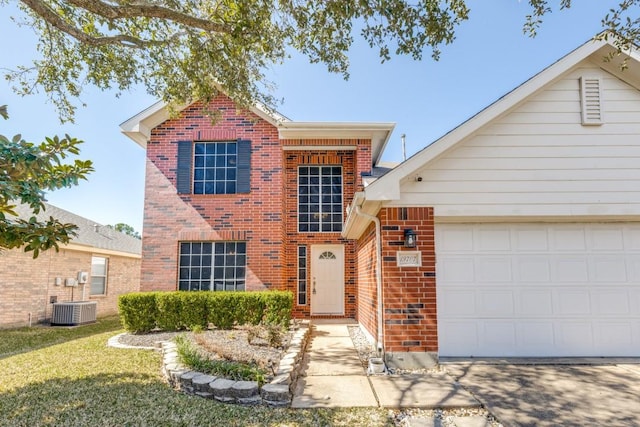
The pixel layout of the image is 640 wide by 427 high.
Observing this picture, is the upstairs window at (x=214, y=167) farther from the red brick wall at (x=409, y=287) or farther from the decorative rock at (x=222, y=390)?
the decorative rock at (x=222, y=390)

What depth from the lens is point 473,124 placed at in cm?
588

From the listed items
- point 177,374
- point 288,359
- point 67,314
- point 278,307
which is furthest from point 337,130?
point 67,314

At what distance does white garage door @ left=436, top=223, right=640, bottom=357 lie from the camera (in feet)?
19.9

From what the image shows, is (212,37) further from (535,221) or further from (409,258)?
(535,221)

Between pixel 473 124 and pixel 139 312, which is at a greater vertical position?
pixel 473 124

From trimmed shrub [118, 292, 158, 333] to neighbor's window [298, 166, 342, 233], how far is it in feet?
15.6

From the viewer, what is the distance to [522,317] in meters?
6.10

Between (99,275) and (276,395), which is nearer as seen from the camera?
(276,395)

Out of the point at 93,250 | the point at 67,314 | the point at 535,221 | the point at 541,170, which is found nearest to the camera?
the point at 541,170

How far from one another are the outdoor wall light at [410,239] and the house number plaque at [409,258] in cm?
12

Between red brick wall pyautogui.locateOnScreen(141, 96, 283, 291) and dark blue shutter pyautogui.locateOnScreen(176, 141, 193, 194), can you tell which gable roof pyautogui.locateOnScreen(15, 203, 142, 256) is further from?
dark blue shutter pyautogui.locateOnScreen(176, 141, 193, 194)

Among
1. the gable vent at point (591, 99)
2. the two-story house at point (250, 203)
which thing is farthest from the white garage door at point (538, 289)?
the two-story house at point (250, 203)

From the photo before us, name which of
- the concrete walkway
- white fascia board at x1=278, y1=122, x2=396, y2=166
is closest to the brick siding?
white fascia board at x1=278, y1=122, x2=396, y2=166

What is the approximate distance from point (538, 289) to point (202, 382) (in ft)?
17.9
